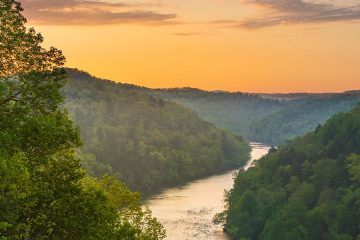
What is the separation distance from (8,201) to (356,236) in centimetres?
9336

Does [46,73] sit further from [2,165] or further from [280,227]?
[280,227]

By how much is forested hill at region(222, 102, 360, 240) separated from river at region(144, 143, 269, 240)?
5.88 m

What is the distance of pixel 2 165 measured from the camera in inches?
897

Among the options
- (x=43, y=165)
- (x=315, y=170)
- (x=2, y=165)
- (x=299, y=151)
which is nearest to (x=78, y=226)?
(x=43, y=165)

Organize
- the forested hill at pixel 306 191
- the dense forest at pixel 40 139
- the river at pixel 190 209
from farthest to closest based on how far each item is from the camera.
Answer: the river at pixel 190 209, the forested hill at pixel 306 191, the dense forest at pixel 40 139

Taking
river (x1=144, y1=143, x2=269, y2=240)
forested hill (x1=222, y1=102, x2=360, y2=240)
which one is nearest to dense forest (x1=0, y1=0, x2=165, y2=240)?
river (x1=144, y1=143, x2=269, y2=240)

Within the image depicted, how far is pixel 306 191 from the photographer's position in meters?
130

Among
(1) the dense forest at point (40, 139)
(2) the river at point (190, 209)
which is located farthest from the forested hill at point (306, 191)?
(1) the dense forest at point (40, 139)

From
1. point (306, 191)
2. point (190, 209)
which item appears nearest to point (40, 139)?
point (306, 191)

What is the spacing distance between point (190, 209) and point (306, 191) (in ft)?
88.5

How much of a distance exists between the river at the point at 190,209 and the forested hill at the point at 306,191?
5.88 metres

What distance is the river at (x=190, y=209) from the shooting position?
388ft

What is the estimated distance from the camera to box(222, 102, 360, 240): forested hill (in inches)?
4419

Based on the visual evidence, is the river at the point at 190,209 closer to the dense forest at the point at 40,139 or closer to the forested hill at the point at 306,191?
the forested hill at the point at 306,191
